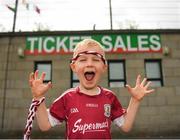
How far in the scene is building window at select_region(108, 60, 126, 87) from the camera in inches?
517

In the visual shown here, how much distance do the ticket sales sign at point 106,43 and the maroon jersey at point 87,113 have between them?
394 inches

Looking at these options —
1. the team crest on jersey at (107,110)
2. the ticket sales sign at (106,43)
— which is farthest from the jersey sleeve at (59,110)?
the ticket sales sign at (106,43)

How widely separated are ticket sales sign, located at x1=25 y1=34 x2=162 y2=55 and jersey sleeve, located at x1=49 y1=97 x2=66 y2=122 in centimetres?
1005

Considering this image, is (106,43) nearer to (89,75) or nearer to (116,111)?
(116,111)

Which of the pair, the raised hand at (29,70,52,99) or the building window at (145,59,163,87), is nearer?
the raised hand at (29,70,52,99)

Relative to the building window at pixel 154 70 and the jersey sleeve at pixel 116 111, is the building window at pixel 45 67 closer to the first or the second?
the building window at pixel 154 70

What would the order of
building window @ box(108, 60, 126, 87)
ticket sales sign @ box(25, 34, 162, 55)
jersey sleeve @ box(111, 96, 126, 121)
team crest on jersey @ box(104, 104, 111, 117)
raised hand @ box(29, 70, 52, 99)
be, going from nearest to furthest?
raised hand @ box(29, 70, 52, 99)
team crest on jersey @ box(104, 104, 111, 117)
jersey sleeve @ box(111, 96, 126, 121)
building window @ box(108, 60, 126, 87)
ticket sales sign @ box(25, 34, 162, 55)

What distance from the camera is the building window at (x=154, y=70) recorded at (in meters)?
13.2

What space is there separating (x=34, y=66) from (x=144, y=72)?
467 centimetres

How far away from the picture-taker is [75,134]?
9.86 feet

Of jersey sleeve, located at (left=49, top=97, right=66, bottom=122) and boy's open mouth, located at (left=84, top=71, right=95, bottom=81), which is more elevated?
boy's open mouth, located at (left=84, top=71, right=95, bottom=81)

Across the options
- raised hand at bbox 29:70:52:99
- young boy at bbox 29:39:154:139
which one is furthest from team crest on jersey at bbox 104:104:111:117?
raised hand at bbox 29:70:52:99

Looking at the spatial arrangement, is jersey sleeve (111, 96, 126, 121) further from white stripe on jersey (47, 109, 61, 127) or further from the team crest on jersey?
white stripe on jersey (47, 109, 61, 127)

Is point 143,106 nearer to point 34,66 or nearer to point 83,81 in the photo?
point 34,66
